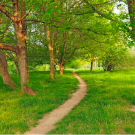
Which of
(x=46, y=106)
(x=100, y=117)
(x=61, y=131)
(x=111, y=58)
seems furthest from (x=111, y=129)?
(x=111, y=58)

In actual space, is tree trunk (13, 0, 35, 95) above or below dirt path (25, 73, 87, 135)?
above

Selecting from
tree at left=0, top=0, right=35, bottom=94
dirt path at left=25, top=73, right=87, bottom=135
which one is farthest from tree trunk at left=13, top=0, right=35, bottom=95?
dirt path at left=25, top=73, right=87, bottom=135

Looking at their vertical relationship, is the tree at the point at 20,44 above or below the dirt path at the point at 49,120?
above

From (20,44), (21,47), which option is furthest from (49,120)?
(20,44)

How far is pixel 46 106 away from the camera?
6.59 metres

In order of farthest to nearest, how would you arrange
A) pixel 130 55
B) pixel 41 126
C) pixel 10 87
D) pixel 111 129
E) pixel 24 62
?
pixel 130 55 < pixel 10 87 < pixel 24 62 < pixel 41 126 < pixel 111 129

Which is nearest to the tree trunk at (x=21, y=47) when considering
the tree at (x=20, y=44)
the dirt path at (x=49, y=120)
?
the tree at (x=20, y=44)

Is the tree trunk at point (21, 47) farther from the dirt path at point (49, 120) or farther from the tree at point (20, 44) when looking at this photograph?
the dirt path at point (49, 120)

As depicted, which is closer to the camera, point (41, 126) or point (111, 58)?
point (41, 126)

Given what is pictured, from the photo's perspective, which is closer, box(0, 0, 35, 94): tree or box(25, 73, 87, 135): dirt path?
box(25, 73, 87, 135): dirt path

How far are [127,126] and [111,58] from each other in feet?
80.2

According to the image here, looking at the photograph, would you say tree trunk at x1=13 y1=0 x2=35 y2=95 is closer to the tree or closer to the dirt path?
the tree

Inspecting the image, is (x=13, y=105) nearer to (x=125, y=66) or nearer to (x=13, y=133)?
(x=13, y=133)

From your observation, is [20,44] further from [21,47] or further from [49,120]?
[49,120]
